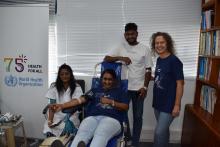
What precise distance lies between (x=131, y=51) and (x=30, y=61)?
131 centimetres

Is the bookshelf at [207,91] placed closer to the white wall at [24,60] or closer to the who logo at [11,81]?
the white wall at [24,60]

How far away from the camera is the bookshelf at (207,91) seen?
2508 millimetres

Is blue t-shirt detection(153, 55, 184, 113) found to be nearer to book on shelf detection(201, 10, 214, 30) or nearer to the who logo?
book on shelf detection(201, 10, 214, 30)

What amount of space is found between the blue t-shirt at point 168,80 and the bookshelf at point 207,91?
16.7 inches

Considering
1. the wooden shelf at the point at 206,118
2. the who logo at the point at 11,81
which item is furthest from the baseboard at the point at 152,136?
the who logo at the point at 11,81

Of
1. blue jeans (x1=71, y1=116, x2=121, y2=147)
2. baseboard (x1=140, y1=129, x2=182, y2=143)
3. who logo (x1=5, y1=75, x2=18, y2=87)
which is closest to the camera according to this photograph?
blue jeans (x1=71, y1=116, x2=121, y2=147)

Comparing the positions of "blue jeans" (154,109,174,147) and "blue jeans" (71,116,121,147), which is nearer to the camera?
"blue jeans" (71,116,121,147)

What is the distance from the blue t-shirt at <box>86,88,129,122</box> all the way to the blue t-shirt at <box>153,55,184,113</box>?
41cm

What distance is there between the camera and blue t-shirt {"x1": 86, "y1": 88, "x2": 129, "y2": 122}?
2.67 metres

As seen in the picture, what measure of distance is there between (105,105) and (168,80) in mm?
714

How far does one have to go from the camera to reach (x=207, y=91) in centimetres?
298

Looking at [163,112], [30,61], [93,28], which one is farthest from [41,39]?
[163,112]

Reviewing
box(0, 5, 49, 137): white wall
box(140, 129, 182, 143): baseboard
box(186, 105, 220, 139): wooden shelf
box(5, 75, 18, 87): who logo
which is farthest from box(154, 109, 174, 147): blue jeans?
box(5, 75, 18, 87): who logo

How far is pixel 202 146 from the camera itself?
2.51 m
